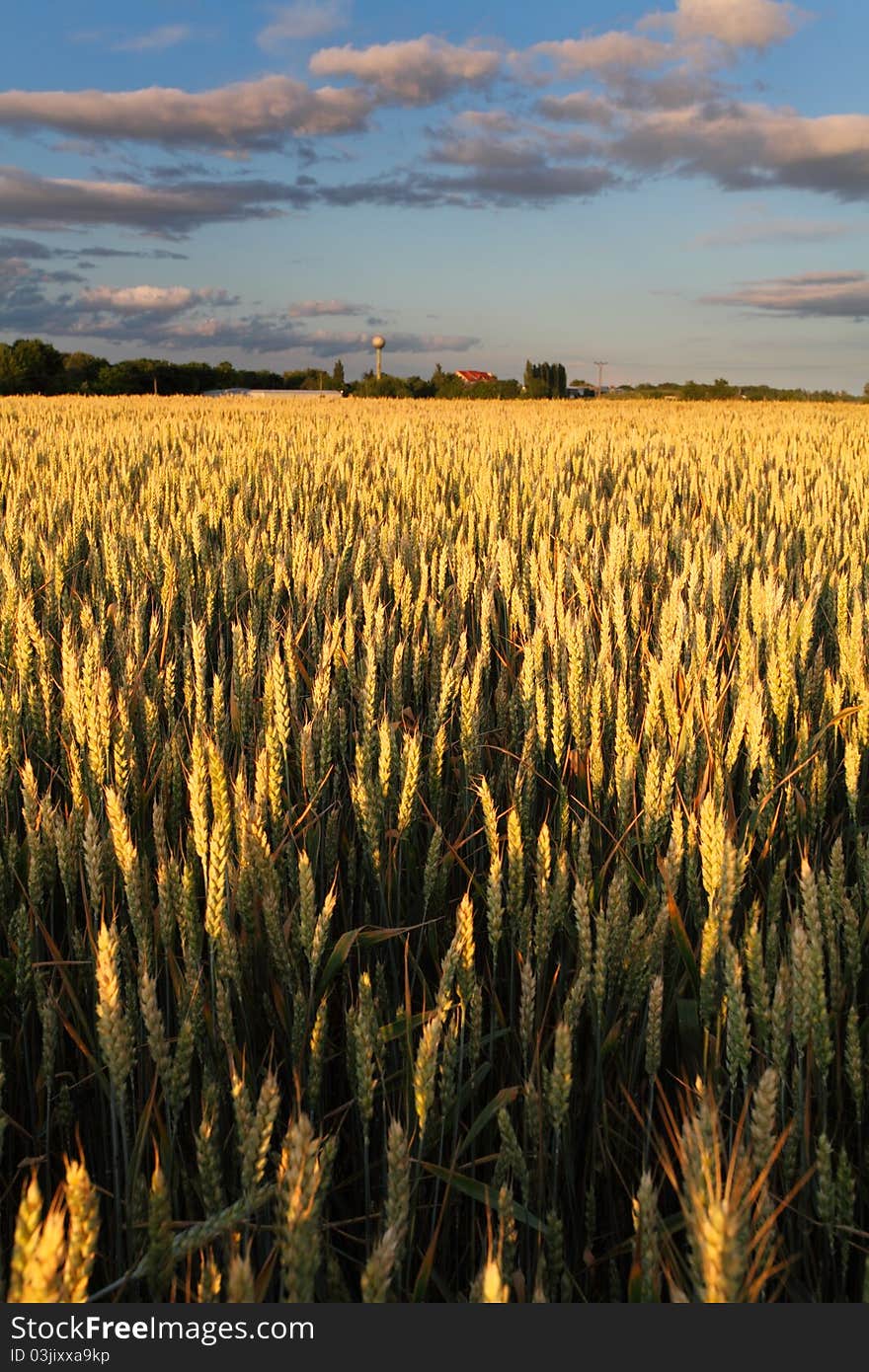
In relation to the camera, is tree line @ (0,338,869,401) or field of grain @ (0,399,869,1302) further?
tree line @ (0,338,869,401)

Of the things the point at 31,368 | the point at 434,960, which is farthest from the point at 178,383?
the point at 434,960

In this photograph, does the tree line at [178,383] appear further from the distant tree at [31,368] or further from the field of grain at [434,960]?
the field of grain at [434,960]

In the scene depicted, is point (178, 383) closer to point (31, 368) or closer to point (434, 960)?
point (31, 368)

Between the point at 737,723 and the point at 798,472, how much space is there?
4.10m

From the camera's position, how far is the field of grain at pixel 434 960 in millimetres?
744

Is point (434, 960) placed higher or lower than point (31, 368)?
lower

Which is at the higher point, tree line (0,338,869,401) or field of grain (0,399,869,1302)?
tree line (0,338,869,401)

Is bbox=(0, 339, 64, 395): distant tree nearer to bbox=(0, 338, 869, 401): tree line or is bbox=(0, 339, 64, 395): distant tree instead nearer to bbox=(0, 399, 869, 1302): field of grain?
bbox=(0, 338, 869, 401): tree line

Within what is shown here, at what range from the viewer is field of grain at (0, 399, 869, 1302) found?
744mm

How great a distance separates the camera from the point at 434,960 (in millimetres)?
1288

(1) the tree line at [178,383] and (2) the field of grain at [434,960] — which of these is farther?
(1) the tree line at [178,383]

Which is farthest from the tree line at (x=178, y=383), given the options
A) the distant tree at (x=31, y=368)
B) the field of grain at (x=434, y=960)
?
the field of grain at (x=434, y=960)

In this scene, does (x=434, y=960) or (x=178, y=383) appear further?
(x=178, y=383)

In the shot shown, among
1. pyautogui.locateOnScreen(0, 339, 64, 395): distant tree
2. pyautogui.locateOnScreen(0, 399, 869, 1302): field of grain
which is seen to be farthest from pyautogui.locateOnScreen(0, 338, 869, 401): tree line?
pyautogui.locateOnScreen(0, 399, 869, 1302): field of grain
